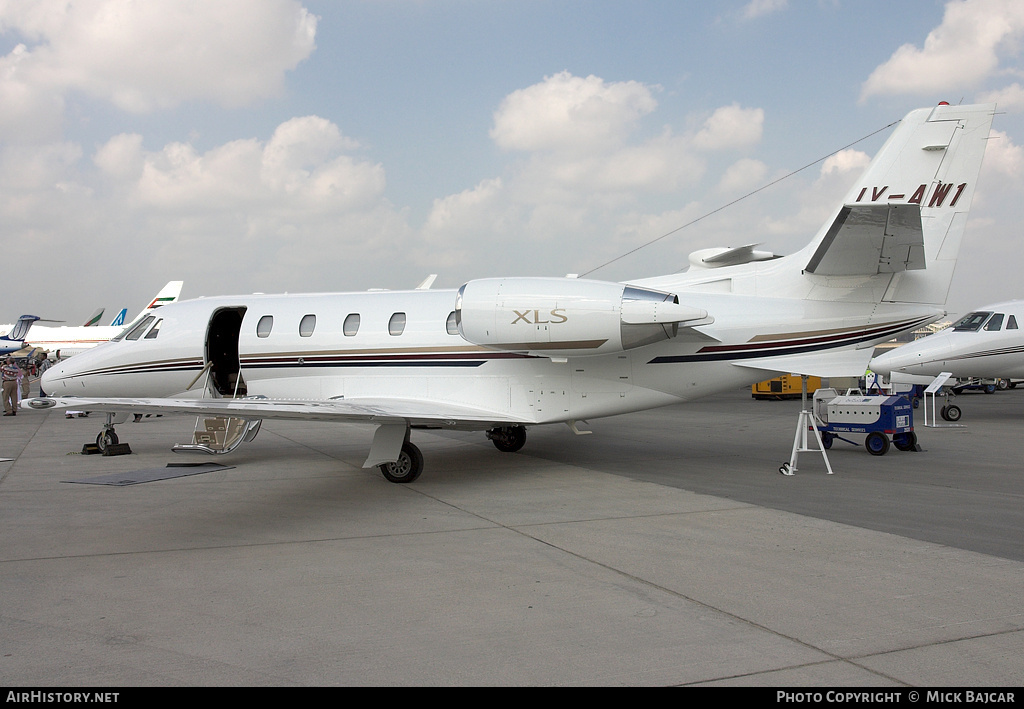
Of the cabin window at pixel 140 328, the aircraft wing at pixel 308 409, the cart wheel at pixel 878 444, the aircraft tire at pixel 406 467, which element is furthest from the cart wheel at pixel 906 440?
the cabin window at pixel 140 328

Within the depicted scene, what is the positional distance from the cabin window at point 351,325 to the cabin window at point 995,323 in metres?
16.5

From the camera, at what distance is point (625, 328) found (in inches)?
364

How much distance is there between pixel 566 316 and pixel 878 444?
665 cm

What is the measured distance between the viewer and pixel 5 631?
453 cm

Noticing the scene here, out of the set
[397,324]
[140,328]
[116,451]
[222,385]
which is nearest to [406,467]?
[397,324]

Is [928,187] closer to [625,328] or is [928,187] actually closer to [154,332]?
[625,328]

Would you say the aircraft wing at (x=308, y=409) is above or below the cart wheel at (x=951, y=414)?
above

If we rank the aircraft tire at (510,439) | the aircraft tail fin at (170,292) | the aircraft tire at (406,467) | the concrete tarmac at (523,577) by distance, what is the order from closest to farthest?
the concrete tarmac at (523,577), the aircraft tire at (406,467), the aircraft tire at (510,439), the aircraft tail fin at (170,292)

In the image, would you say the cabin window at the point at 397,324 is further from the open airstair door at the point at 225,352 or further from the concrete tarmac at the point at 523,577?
the open airstair door at the point at 225,352

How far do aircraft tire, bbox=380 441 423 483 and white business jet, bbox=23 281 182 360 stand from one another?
31.5 m

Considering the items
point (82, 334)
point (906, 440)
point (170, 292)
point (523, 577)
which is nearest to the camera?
point (523, 577)

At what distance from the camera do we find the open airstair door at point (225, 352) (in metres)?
12.6

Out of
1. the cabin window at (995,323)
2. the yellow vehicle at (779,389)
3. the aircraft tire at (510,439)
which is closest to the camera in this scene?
the aircraft tire at (510,439)
